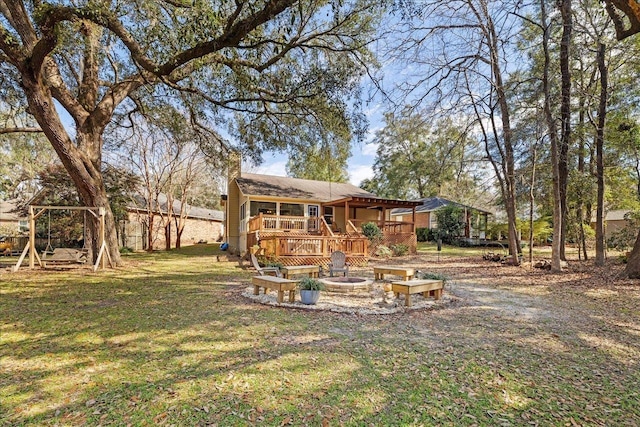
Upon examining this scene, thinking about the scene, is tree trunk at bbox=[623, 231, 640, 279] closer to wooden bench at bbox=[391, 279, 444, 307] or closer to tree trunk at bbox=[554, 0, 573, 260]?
tree trunk at bbox=[554, 0, 573, 260]

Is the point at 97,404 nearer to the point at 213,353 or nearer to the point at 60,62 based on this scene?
the point at 213,353

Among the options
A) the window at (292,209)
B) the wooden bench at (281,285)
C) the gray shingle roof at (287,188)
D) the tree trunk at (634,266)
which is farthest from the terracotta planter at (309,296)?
the window at (292,209)

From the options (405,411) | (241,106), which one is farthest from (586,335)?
(241,106)

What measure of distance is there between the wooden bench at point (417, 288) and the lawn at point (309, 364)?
1.38 feet

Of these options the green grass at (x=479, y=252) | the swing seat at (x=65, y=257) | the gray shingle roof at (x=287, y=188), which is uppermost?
the gray shingle roof at (x=287, y=188)

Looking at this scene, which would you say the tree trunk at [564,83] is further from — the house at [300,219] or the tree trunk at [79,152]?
the tree trunk at [79,152]

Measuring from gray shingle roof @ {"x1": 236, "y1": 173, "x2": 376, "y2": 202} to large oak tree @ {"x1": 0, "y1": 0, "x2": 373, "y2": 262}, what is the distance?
4.39m

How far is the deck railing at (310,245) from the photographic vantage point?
519 inches

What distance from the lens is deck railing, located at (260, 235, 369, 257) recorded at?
1317 centimetres

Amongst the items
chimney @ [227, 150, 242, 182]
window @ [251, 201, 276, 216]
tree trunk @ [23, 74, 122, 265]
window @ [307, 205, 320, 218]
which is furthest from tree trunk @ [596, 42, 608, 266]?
tree trunk @ [23, 74, 122, 265]

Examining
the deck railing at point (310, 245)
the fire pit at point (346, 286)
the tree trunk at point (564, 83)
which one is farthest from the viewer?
the deck railing at point (310, 245)

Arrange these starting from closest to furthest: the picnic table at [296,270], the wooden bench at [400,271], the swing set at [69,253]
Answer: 1. the wooden bench at [400,271]
2. the picnic table at [296,270]
3. the swing set at [69,253]

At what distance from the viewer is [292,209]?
19.2 meters

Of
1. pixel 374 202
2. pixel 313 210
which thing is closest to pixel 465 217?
pixel 374 202
